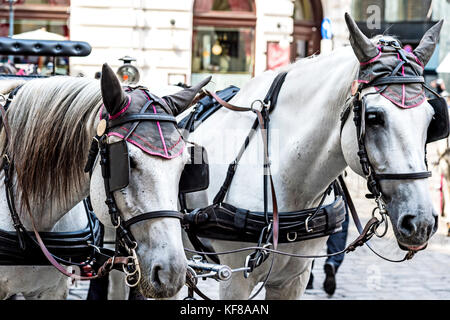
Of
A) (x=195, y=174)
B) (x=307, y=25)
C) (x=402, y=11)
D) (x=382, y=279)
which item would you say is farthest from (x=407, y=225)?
(x=402, y=11)

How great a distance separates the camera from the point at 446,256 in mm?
8695

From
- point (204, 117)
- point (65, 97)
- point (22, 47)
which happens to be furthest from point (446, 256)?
point (65, 97)

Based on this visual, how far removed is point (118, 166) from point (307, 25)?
49.2ft

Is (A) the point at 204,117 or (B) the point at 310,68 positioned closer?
(B) the point at 310,68

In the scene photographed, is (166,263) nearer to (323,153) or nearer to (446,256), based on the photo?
(323,153)

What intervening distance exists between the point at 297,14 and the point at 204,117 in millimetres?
13572

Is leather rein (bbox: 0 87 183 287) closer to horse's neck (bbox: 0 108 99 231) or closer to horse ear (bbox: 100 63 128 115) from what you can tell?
horse ear (bbox: 100 63 128 115)

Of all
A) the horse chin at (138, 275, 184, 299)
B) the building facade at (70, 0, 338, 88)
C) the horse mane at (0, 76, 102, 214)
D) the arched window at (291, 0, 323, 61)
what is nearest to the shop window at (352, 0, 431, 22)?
the arched window at (291, 0, 323, 61)

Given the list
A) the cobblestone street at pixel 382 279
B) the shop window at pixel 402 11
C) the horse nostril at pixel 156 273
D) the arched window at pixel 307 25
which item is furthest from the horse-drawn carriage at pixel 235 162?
the shop window at pixel 402 11

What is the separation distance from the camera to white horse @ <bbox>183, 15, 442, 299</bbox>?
3.22m

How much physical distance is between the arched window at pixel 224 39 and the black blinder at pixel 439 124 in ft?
40.6

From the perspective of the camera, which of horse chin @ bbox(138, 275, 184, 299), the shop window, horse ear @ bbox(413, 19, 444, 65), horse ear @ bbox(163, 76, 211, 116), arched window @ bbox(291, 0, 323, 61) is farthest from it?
the shop window

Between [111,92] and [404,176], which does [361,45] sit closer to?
[404,176]

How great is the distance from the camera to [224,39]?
16.1 m
